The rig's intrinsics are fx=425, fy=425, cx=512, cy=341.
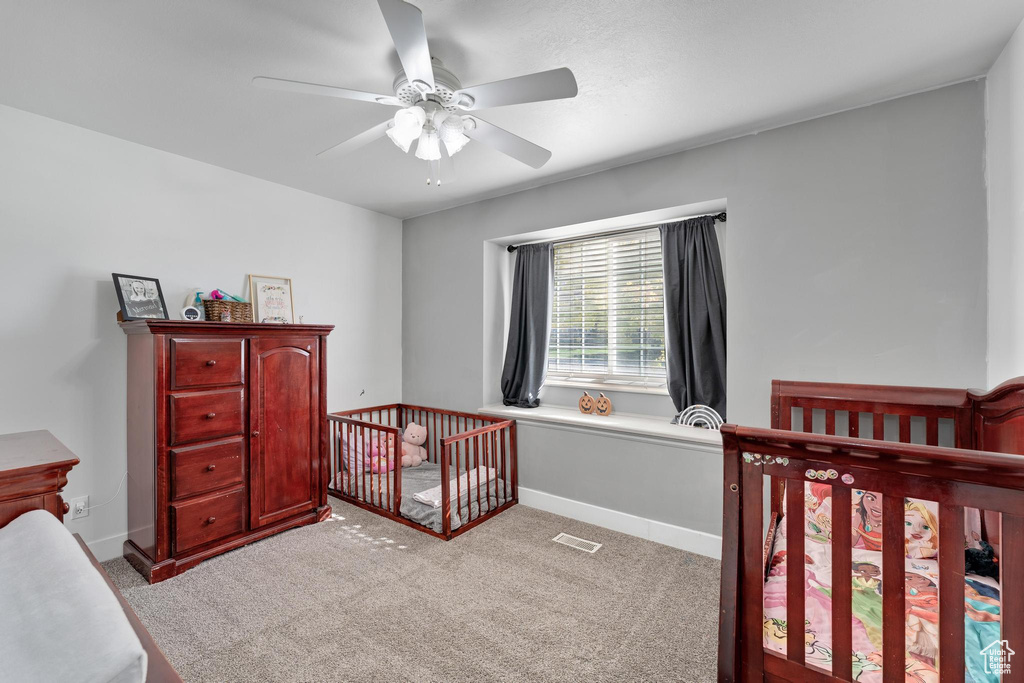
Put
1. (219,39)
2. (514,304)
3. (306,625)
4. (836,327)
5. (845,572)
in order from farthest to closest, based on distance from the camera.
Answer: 1. (514,304)
2. (836,327)
3. (306,625)
4. (219,39)
5. (845,572)

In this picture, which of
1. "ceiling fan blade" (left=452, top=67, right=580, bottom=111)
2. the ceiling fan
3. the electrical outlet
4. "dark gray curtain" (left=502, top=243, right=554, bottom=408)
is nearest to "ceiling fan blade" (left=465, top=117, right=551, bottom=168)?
the ceiling fan

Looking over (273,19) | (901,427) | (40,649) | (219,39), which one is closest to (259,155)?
(219,39)

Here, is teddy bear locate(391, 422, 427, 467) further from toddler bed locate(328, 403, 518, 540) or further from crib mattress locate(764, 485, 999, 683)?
crib mattress locate(764, 485, 999, 683)

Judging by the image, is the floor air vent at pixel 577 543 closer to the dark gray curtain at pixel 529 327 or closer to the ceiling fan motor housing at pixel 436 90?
the dark gray curtain at pixel 529 327

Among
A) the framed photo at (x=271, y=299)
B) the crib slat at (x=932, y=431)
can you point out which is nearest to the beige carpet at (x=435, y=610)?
the crib slat at (x=932, y=431)

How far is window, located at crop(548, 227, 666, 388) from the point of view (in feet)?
10.5

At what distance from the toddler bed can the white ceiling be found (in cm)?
200

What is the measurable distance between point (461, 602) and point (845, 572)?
1679mm

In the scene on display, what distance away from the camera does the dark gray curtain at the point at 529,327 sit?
359 centimetres

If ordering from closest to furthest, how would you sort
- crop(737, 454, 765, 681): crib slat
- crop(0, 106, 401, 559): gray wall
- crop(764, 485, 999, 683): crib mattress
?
crop(764, 485, 999, 683): crib mattress
crop(737, 454, 765, 681): crib slat
crop(0, 106, 401, 559): gray wall

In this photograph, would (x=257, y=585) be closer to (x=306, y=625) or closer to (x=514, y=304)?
(x=306, y=625)

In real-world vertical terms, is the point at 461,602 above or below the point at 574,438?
below

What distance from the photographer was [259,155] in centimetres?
273

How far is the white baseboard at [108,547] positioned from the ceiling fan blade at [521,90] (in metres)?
3.09
